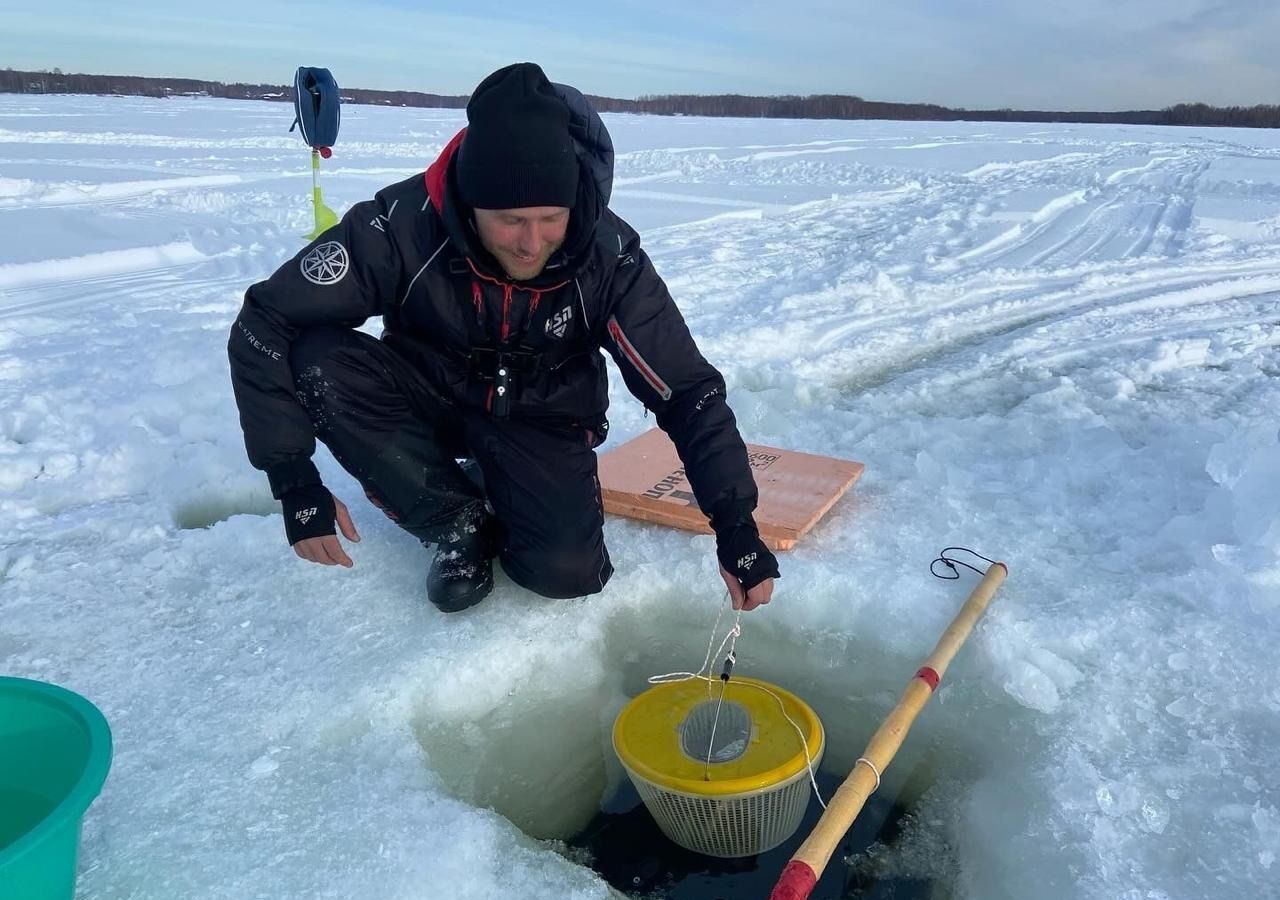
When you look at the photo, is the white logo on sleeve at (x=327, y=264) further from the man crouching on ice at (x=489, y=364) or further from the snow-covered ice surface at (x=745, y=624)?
the snow-covered ice surface at (x=745, y=624)

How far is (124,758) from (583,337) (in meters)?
1.35

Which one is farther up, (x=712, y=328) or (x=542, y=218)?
(x=542, y=218)

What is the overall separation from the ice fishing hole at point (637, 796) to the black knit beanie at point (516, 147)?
114 centimetres

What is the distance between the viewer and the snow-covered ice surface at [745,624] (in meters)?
1.62

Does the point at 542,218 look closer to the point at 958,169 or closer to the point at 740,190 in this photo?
the point at 740,190

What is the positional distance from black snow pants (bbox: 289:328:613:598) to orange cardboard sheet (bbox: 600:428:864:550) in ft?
1.01

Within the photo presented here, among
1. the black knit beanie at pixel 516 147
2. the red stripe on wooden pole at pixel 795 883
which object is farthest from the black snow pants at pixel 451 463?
the red stripe on wooden pole at pixel 795 883

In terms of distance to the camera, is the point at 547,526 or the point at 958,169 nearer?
the point at 547,526

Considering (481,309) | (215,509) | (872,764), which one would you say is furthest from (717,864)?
(215,509)

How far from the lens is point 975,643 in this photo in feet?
7.16

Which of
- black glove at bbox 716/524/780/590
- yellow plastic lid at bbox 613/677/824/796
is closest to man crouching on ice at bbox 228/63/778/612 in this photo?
black glove at bbox 716/524/780/590

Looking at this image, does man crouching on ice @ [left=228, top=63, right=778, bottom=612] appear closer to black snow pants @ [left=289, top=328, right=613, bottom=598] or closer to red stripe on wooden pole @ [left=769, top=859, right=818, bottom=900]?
black snow pants @ [left=289, top=328, right=613, bottom=598]

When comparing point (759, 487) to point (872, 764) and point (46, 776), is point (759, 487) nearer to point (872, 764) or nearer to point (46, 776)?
point (872, 764)

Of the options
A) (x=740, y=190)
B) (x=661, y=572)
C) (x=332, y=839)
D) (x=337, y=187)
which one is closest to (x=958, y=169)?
(x=740, y=190)
